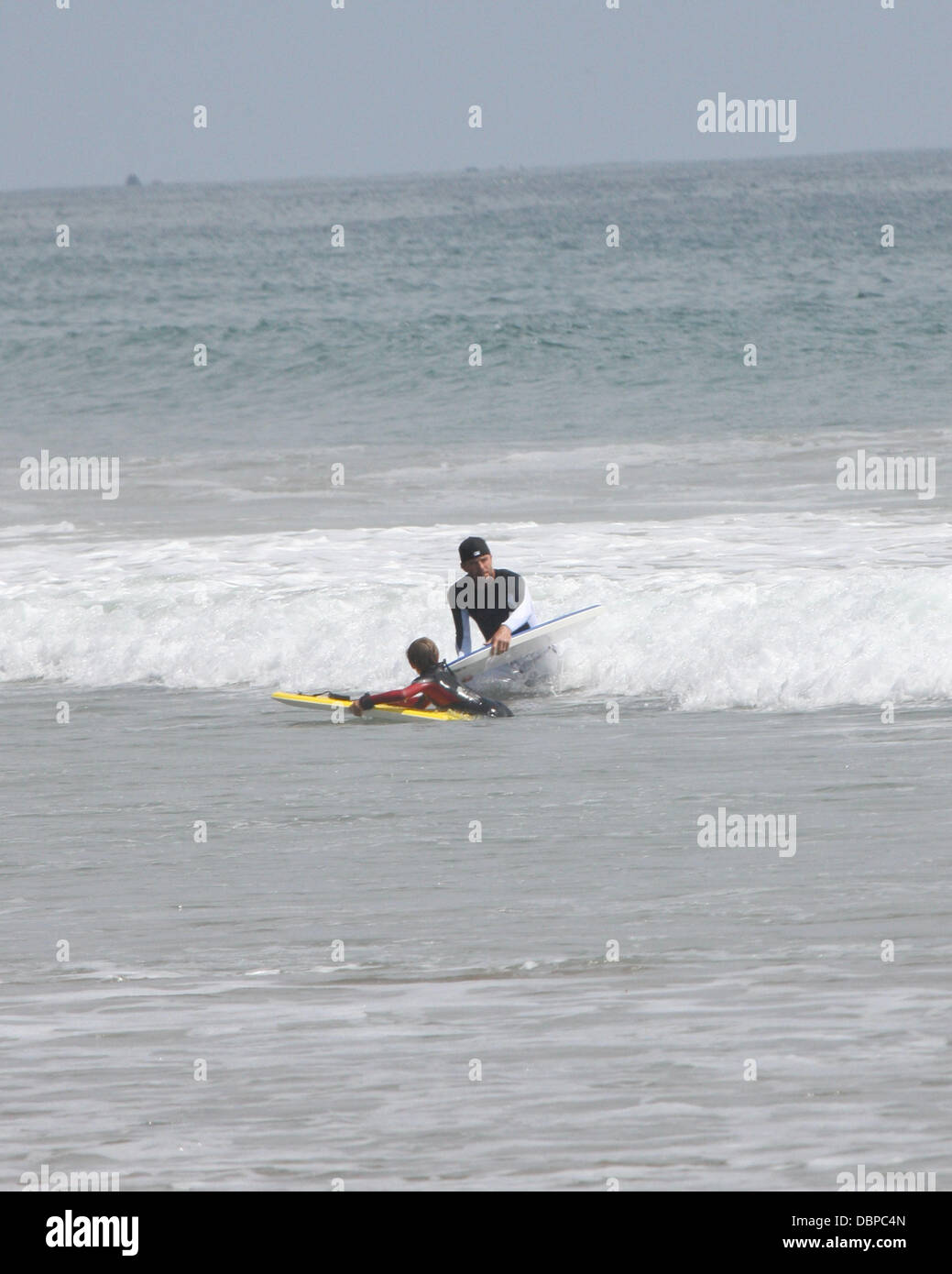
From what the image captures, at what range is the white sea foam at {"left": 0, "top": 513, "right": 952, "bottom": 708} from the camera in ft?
41.8

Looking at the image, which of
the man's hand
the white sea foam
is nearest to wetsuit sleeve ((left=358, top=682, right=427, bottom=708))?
the man's hand

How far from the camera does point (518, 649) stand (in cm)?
1270

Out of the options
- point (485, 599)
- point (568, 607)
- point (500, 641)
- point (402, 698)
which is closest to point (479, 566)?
point (485, 599)

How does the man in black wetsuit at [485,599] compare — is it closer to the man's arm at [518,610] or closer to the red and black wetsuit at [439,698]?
the man's arm at [518,610]

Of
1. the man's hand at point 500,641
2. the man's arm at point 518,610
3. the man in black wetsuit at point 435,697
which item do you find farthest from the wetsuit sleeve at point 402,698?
the man's arm at point 518,610

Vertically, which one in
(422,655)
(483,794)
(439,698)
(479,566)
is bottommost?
(483,794)

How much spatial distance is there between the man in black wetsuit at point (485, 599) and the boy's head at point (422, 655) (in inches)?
20.2

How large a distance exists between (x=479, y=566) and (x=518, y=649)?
26.5 inches

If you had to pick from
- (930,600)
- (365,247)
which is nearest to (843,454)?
(930,600)

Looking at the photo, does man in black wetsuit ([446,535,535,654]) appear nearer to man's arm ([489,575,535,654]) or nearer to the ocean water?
man's arm ([489,575,535,654])

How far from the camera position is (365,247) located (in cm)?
6247

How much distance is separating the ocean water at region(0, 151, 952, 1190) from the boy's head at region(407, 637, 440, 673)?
56cm

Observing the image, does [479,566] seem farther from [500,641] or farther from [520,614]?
[500,641]

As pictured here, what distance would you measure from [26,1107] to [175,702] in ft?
23.9
